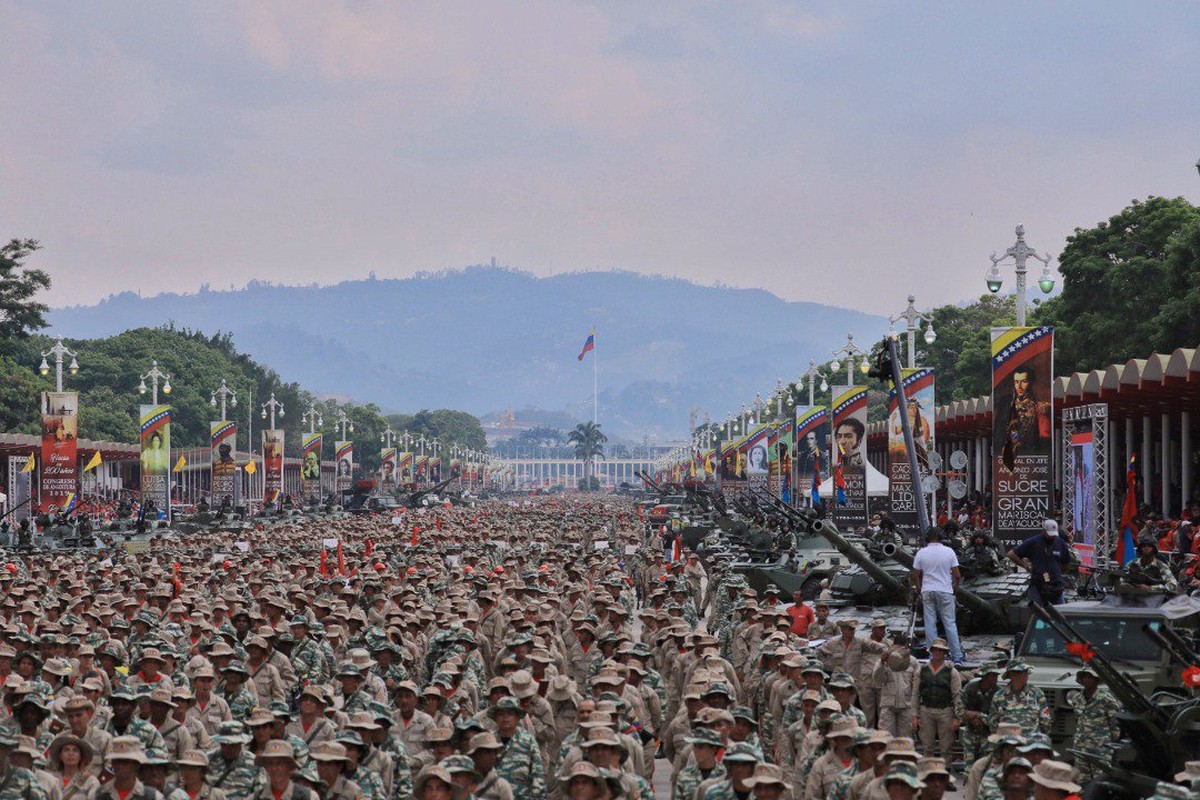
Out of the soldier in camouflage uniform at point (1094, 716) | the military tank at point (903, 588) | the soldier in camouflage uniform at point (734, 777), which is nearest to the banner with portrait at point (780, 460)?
the military tank at point (903, 588)

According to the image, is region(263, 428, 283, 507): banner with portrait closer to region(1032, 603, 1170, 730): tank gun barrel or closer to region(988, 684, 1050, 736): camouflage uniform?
region(988, 684, 1050, 736): camouflage uniform

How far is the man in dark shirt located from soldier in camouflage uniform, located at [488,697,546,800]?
1031cm

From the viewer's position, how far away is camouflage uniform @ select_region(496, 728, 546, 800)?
→ 39.4ft

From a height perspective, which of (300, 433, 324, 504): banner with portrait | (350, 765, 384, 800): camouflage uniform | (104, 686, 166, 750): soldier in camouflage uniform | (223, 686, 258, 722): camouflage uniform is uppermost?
(300, 433, 324, 504): banner with portrait

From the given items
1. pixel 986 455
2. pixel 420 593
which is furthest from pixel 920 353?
pixel 420 593

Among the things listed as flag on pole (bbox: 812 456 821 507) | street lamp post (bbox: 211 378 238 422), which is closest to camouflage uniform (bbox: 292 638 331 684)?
flag on pole (bbox: 812 456 821 507)

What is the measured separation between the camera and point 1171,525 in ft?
113

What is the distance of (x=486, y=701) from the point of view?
15891 millimetres

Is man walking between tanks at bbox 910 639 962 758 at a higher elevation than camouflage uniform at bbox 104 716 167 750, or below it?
below

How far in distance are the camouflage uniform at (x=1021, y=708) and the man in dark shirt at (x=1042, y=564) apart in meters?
5.86

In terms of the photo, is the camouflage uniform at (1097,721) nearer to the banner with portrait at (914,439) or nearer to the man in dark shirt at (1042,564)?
the man in dark shirt at (1042,564)

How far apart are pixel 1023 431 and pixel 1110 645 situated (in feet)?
40.7

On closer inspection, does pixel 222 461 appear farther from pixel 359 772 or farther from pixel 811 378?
pixel 359 772

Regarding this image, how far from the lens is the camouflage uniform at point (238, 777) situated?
463 inches
